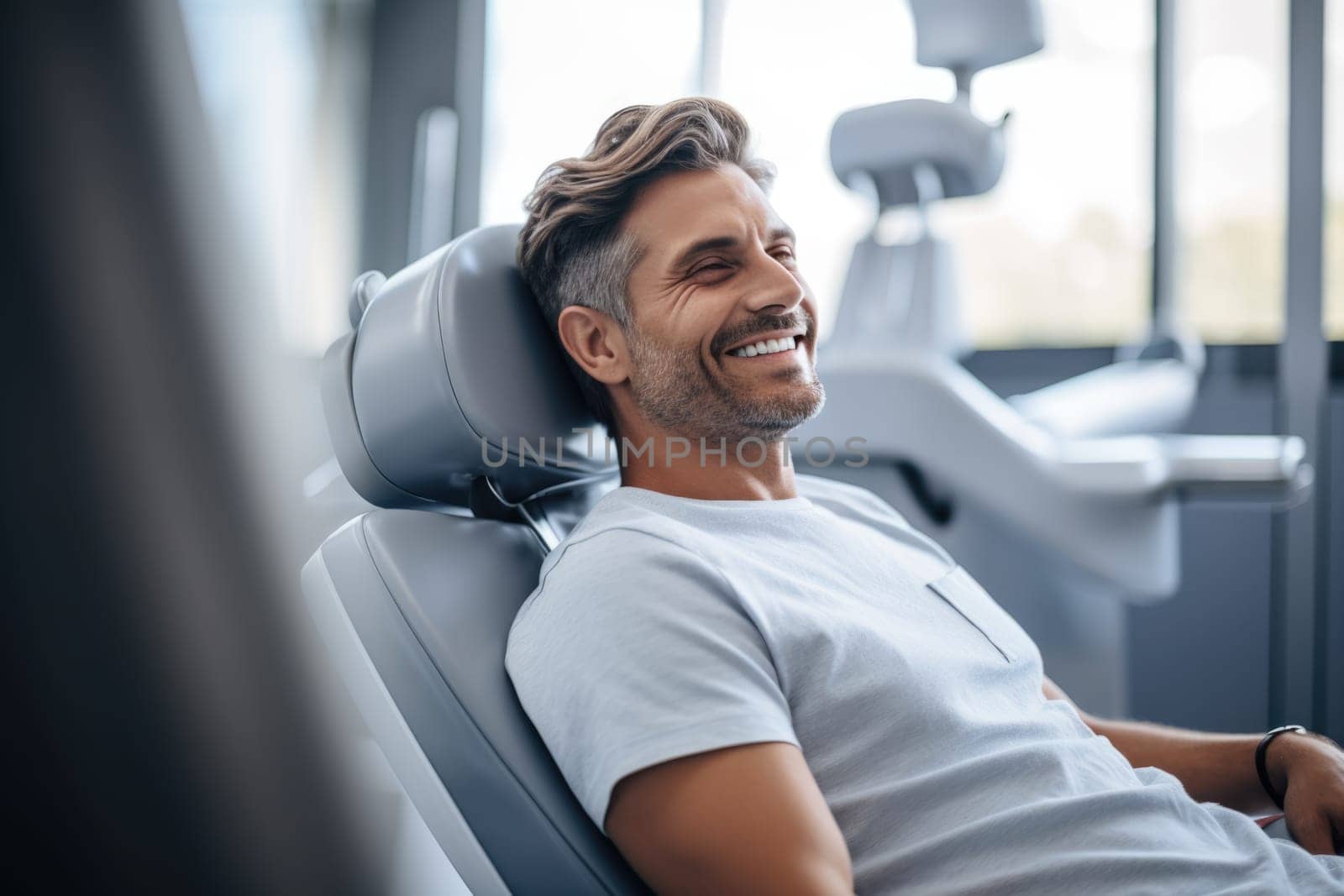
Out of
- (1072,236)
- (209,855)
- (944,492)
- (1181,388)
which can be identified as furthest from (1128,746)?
(1072,236)

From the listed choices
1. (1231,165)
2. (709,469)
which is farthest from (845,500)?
(1231,165)

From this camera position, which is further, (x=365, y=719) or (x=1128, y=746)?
(x=1128, y=746)

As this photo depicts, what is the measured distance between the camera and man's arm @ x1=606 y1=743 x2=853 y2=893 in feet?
2.18

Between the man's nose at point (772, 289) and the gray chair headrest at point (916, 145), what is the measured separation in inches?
23.1

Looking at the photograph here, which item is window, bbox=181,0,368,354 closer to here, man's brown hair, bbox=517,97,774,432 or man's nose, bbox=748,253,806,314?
man's brown hair, bbox=517,97,774,432

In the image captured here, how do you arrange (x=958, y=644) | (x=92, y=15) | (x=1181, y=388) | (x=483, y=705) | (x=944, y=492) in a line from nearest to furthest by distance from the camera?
(x=92, y=15) < (x=483, y=705) < (x=958, y=644) < (x=944, y=492) < (x=1181, y=388)

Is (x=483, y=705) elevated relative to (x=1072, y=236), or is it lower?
lower

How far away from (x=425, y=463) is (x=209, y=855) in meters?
0.74

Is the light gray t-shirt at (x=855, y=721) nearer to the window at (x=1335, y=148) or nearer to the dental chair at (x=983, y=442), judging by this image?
the dental chair at (x=983, y=442)

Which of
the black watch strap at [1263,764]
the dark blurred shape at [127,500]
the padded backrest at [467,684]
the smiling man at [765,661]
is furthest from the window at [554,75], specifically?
the dark blurred shape at [127,500]

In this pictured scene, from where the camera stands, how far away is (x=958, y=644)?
37.3 inches

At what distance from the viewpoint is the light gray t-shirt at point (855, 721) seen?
29.0 inches

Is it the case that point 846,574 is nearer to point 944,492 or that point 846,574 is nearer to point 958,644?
point 958,644

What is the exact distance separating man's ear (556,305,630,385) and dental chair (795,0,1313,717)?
554mm
